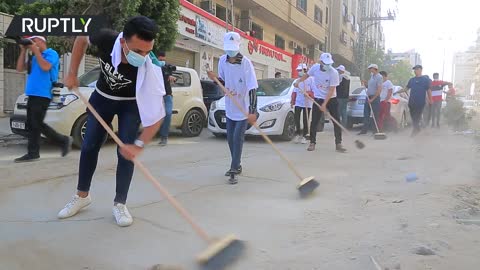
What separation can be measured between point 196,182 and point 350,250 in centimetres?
251

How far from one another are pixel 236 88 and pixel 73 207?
7.96 feet

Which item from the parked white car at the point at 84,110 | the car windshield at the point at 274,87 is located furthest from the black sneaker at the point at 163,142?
the car windshield at the point at 274,87

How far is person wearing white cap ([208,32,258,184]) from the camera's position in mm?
5469

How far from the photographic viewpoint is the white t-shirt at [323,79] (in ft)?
26.5

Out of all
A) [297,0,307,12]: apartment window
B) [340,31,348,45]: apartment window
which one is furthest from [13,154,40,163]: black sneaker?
[340,31,348,45]: apartment window

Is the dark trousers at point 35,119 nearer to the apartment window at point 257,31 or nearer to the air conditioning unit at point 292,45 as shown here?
the apartment window at point 257,31

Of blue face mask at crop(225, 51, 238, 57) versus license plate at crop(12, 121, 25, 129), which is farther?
license plate at crop(12, 121, 25, 129)

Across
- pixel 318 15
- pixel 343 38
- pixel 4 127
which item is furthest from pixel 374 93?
pixel 343 38

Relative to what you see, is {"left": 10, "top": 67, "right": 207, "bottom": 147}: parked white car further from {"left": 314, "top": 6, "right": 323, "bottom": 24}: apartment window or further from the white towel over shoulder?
{"left": 314, "top": 6, "right": 323, "bottom": 24}: apartment window

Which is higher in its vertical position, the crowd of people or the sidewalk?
the crowd of people

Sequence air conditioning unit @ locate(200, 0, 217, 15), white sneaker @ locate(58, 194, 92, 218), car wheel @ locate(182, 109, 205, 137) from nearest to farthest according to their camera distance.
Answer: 1. white sneaker @ locate(58, 194, 92, 218)
2. car wheel @ locate(182, 109, 205, 137)
3. air conditioning unit @ locate(200, 0, 217, 15)

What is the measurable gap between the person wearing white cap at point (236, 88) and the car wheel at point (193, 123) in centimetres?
430

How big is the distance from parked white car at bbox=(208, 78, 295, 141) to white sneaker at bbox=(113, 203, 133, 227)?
17.7ft

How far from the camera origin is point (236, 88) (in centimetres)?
561
